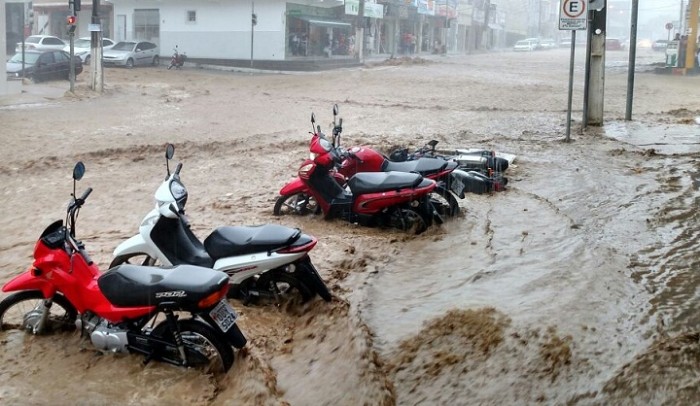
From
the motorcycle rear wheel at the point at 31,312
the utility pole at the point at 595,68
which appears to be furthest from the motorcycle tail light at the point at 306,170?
the utility pole at the point at 595,68

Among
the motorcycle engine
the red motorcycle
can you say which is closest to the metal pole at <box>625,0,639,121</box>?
the red motorcycle

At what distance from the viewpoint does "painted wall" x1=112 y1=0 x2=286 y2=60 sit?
39688mm

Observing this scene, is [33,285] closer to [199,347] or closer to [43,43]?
[199,347]

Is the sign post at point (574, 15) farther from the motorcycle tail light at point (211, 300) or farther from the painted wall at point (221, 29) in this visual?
the painted wall at point (221, 29)

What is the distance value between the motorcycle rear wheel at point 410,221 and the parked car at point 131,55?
3022cm

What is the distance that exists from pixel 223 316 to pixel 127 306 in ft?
2.00

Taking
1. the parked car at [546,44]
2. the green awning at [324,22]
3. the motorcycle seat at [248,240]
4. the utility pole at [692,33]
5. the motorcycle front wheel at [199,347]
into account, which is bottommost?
the motorcycle front wheel at [199,347]

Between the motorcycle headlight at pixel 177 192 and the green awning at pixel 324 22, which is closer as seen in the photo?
the motorcycle headlight at pixel 177 192

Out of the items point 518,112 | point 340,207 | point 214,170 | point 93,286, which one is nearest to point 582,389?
point 93,286

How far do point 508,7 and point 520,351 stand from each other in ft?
272

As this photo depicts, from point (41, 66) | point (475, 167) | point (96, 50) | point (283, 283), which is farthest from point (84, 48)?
point (283, 283)

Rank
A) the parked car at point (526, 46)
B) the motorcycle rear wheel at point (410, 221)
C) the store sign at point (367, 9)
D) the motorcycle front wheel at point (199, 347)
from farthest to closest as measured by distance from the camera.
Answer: the parked car at point (526, 46) < the store sign at point (367, 9) < the motorcycle rear wheel at point (410, 221) < the motorcycle front wheel at point (199, 347)

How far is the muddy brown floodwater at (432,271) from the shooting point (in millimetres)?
4438

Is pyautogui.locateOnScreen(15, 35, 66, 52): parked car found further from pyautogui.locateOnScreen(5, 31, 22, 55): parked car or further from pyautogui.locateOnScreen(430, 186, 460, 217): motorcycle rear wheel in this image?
pyautogui.locateOnScreen(430, 186, 460, 217): motorcycle rear wheel
